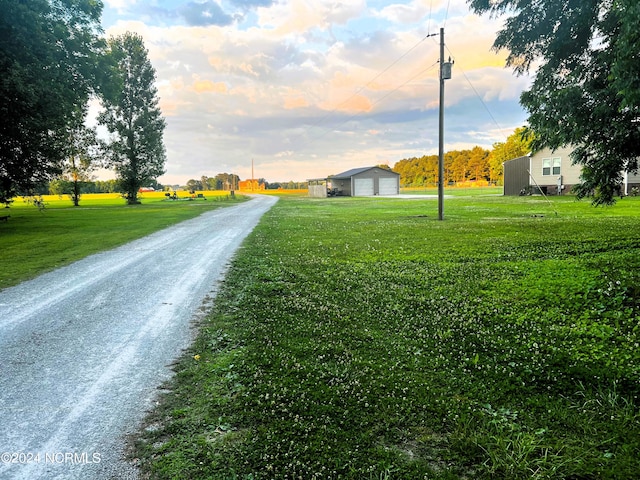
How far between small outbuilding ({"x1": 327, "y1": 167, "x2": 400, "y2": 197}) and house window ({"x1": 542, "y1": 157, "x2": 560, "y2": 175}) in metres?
27.3

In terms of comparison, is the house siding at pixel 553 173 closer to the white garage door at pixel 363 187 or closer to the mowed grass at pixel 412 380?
the white garage door at pixel 363 187

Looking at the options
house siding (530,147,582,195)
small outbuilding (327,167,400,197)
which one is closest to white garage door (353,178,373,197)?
small outbuilding (327,167,400,197)

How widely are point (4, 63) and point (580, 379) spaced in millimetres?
20752

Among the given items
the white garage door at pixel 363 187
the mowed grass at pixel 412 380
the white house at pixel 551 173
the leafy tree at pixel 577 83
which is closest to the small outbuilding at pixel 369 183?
the white garage door at pixel 363 187

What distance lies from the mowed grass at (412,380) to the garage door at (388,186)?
187 ft

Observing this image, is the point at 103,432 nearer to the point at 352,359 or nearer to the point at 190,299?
the point at 352,359

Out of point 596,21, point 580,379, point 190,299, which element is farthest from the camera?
point 596,21

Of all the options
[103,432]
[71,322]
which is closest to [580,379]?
[103,432]

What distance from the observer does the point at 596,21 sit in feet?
24.6

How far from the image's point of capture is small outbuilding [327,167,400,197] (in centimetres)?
6294

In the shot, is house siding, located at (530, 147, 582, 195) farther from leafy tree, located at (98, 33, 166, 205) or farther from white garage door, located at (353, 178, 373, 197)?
leafy tree, located at (98, 33, 166, 205)

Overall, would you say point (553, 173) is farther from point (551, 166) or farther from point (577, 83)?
point (577, 83)

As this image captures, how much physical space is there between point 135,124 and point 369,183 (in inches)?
1378

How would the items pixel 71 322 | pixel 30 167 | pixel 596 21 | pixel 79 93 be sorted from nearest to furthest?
pixel 71 322 < pixel 596 21 < pixel 79 93 < pixel 30 167
